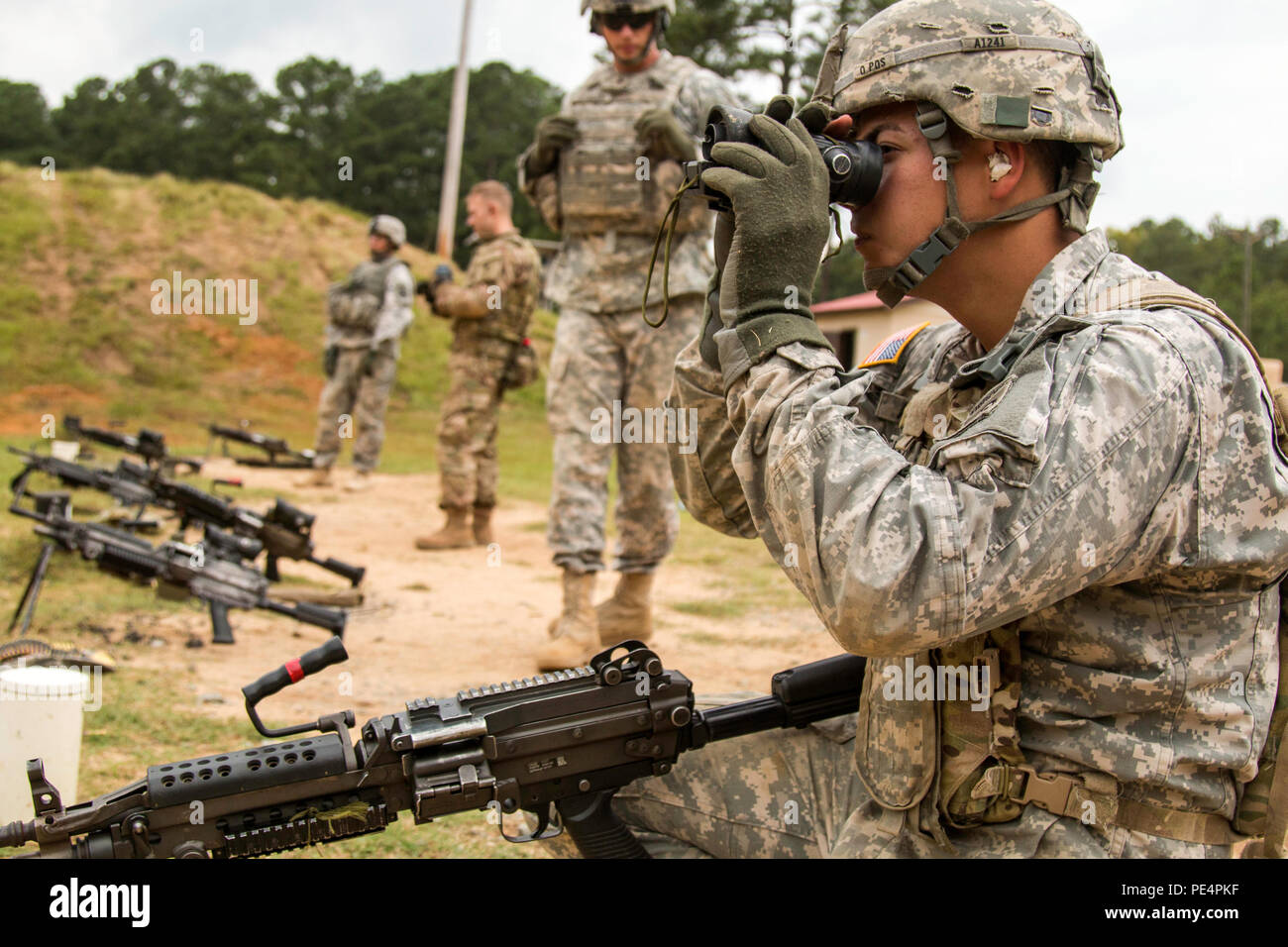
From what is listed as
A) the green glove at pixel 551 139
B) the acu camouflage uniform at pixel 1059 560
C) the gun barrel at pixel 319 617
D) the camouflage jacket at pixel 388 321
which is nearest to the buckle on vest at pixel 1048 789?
the acu camouflage uniform at pixel 1059 560

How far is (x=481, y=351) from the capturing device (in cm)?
845

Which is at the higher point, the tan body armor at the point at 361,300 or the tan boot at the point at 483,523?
the tan body armor at the point at 361,300

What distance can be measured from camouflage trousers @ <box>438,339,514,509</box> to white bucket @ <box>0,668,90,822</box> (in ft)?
17.0

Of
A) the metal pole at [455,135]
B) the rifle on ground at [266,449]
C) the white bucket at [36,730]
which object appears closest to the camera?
the white bucket at [36,730]

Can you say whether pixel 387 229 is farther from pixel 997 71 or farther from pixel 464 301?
pixel 997 71

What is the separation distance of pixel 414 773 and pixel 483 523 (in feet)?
21.3

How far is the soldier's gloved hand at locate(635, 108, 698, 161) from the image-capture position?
15.9 ft

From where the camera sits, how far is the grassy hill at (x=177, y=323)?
1552cm

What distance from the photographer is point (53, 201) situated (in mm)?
19672

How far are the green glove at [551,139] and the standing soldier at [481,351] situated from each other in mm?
2701

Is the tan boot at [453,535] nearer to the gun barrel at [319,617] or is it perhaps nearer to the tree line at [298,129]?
the gun barrel at [319,617]

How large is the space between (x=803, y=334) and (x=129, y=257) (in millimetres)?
20088

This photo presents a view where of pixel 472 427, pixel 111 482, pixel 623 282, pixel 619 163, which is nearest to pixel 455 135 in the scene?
pixel 472 427

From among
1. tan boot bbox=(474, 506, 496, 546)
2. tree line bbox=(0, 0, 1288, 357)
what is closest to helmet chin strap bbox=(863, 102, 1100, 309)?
tan boot bbox=(474, 506, 496, 546)
